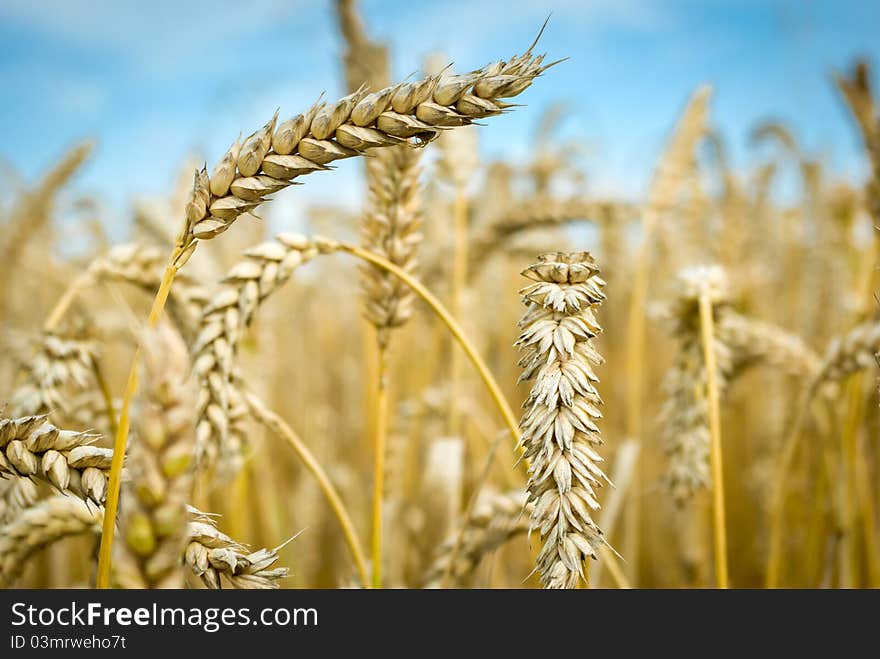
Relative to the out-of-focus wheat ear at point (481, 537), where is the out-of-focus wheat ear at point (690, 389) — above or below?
above

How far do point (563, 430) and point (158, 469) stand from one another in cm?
36

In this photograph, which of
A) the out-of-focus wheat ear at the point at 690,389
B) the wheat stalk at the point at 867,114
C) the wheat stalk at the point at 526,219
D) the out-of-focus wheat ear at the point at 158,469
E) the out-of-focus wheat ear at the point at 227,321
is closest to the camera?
the out-of-focus wheat ear at the point at 158,469

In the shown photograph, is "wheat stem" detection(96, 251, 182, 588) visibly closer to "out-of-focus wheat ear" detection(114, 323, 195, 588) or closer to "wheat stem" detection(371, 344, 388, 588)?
"out-of-focus wheat ear" detection(114, 323, 195, 588)

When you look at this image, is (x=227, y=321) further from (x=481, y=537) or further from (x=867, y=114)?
(x=867, y=114)

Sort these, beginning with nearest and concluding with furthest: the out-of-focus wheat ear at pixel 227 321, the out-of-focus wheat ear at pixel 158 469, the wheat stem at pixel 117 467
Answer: the out-of-focus wheat ear at pixel 158 469 < the wheat stem at pixel 117 467 < the out-of-focus wheat ear at pixel 227 321

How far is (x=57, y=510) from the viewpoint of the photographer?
2.81ft

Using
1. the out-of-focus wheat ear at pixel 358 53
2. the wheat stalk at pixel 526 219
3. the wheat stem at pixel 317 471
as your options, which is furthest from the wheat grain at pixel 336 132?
the wheat stalk at pixel 526 219

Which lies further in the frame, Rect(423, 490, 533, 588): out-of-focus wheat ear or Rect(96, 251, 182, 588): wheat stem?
Rect(423, 490, 533, 588): out-of-focus wheat ear

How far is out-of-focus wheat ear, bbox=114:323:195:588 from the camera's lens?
450 mm

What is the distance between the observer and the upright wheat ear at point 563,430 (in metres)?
0.64

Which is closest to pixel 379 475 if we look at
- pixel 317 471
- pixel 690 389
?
pixel 317 471

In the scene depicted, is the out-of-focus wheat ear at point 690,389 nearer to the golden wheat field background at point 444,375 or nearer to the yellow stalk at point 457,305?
the golden wheat field background at point 444,375

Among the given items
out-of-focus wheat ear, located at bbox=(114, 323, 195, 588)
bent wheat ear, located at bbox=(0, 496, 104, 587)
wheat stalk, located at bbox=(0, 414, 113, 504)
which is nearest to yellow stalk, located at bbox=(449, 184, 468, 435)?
bent wheat ear, located at bbox=(0, 496, 104, 587)
